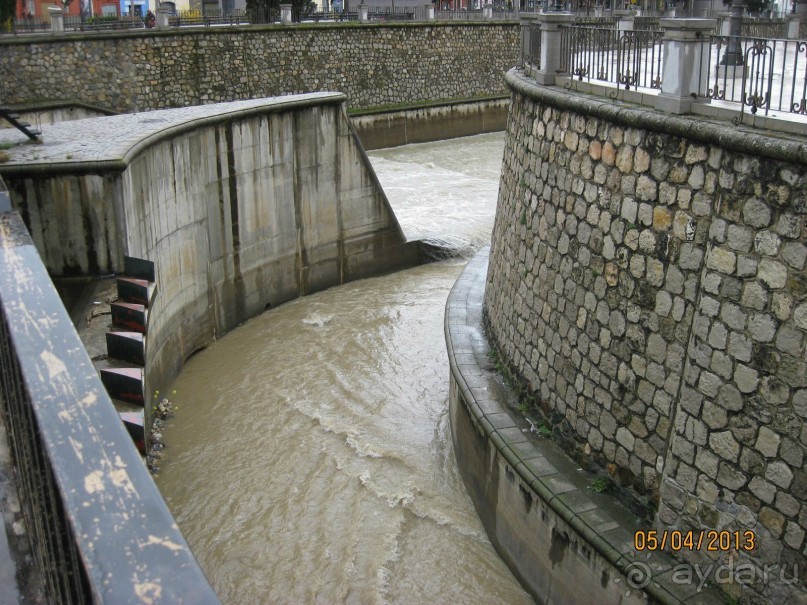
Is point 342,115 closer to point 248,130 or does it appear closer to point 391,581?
point 248,130

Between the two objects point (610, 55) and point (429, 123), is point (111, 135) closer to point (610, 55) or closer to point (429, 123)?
point (610, 55)

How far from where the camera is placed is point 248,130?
13.8 metres

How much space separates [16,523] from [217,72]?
23.9m

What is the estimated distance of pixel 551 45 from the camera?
8602 millimetres

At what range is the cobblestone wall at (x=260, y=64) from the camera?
22.2 metres

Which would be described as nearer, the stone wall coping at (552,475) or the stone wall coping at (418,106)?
the stone wall coping at (552,475)

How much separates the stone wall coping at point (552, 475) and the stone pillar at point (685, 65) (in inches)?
112

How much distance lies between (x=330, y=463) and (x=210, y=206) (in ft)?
17.4

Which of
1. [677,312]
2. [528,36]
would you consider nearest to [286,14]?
[528,36]

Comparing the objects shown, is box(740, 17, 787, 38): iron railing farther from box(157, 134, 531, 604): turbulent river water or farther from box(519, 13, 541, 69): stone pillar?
box(157, 134, 531, 604): turbulent river water

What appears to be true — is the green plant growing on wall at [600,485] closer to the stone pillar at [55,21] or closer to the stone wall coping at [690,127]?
the stone wall coping at [690,127]

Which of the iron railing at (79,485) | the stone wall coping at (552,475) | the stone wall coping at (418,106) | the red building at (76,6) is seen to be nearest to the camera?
the iron railing at (79,485)
